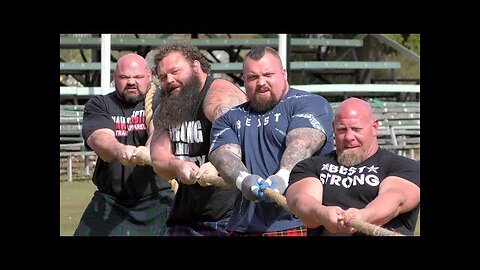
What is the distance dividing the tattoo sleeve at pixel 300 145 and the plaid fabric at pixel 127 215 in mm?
3036

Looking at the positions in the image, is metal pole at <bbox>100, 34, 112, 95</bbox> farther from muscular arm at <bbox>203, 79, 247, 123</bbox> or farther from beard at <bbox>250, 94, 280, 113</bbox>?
beard at <bbox>250, 94, 280, 113</bbox>

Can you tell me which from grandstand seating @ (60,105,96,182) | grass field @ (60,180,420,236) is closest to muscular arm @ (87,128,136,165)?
grass field @ (60,180,420,236)

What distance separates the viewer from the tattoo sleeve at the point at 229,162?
6715mm

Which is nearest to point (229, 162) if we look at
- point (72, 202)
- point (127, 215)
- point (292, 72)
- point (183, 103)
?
point (183, 103)

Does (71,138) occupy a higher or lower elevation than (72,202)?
higher

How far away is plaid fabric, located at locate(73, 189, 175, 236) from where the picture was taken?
31.0ft

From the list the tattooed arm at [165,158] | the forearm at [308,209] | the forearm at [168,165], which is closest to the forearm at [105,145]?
the tattooed arm at [165,158]

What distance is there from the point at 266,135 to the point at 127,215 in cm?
299

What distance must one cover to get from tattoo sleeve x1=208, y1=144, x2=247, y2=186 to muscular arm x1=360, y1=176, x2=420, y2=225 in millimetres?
1190

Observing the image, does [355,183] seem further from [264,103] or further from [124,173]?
[124,173]

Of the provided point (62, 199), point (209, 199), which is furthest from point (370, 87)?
point (209, 199)

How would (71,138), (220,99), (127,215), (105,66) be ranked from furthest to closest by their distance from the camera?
1. (105,66)
2. (71,138)
3. (127,215)
4. (220,99)

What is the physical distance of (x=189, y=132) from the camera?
7766 mm
